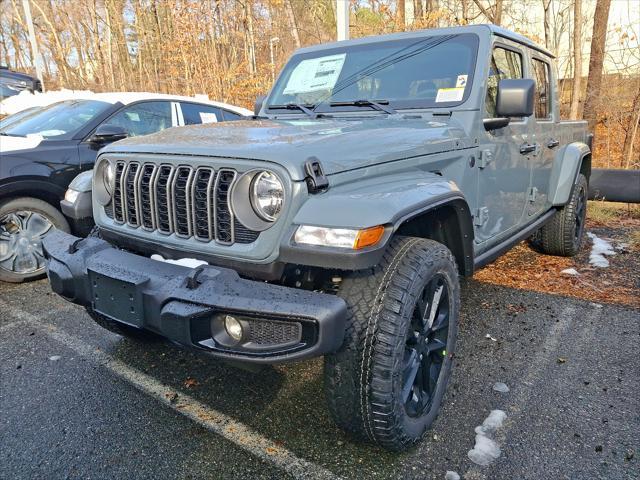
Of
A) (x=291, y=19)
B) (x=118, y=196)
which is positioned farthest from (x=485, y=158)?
(x=291, y=19)

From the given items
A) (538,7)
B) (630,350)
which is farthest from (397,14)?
(630,350)

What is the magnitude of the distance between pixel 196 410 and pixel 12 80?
45.6ft

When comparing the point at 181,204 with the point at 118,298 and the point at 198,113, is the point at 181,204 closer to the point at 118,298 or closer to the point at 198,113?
the point at 118,298

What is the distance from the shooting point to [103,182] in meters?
2.50

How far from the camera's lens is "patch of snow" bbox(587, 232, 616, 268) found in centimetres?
484

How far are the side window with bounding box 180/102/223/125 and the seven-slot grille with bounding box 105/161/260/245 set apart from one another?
3.27m

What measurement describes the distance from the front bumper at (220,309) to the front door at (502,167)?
1.67 m

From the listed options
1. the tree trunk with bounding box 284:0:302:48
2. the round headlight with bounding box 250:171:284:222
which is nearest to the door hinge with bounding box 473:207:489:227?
the round headlight with bounding box 250:171:284:222

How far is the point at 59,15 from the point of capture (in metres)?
23.4

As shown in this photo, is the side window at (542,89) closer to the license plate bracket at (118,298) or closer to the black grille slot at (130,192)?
the black grille slot at (130,192)

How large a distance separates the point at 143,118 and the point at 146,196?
319 cm

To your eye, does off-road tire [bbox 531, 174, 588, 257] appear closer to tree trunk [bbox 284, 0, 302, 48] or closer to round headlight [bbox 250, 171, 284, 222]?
round headlight [bbox 250, 171, 284, 222]

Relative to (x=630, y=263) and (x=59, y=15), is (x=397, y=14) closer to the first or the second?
(x=630, y=263)

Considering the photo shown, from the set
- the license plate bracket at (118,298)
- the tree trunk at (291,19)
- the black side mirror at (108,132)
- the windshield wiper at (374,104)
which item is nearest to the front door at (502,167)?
the windshield wiper at (374,104)
